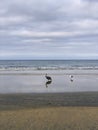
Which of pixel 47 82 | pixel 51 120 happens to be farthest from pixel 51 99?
pixel 47 82

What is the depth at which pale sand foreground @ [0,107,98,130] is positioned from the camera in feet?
41.0

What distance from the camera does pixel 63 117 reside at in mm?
14547

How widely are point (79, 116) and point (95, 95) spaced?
10318 mm

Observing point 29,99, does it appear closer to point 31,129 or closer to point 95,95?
point 95,95

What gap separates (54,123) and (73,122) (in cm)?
68

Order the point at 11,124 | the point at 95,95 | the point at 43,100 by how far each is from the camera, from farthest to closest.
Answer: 1. the point at 95,95
2. the point at 43,100
3. the point at 11,124

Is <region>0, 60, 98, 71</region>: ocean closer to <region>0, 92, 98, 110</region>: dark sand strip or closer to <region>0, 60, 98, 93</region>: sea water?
<region>0, 60, 98, 93</region>: sea water

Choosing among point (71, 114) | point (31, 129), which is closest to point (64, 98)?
point (71, 114)

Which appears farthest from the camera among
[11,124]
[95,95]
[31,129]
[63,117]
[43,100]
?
[95,95]

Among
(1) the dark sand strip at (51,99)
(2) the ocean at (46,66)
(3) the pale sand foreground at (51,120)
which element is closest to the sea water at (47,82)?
(1) the dark sand strip at (51,99)

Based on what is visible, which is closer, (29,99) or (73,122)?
(73,122)

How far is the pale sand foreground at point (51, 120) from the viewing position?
41.0 ft

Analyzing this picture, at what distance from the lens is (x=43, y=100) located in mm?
22172

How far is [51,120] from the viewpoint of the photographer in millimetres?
13836
